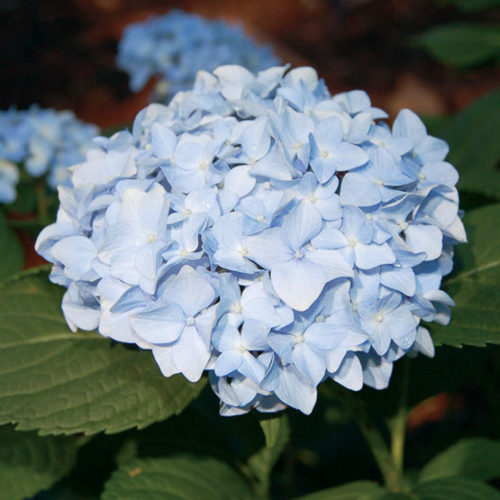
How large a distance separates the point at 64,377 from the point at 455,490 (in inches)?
30.7

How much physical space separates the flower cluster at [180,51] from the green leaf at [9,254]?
115 centimetres

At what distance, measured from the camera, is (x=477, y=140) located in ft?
6.85

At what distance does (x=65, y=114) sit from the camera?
90.2 inches

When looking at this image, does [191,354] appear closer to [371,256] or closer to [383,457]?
[371,256]

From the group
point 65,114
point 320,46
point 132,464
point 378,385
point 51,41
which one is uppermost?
point 378,385

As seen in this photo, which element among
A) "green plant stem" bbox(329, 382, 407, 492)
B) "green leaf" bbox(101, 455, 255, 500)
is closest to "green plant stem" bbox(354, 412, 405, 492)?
"green plant stem" bbox(329, 382, 407, 492)

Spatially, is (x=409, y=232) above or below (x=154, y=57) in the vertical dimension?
above

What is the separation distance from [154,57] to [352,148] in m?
1.84

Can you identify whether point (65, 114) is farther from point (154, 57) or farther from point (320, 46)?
point (320, 46)

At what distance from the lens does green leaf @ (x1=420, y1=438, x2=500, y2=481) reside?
156cm

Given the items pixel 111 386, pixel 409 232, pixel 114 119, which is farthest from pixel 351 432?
pixel 114 119

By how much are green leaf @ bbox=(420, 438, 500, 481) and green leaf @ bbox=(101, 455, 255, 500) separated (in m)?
Result: 0.42

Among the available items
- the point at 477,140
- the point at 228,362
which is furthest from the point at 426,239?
the point at 477,140

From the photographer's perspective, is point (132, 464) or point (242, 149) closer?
point (242, 149)
